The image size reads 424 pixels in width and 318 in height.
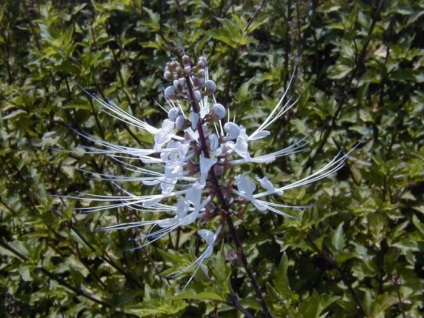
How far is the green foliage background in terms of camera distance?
280 centimetres

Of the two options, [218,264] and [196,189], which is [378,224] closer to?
[218,264]

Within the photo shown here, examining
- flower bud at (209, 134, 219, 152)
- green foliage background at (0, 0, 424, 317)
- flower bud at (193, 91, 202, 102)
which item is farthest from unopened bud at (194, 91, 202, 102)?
green foliage background at (0, 0, 424, 317)

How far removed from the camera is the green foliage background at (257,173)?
2797 mm

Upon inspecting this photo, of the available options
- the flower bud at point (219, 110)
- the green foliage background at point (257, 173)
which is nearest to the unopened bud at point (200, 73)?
the flower bud at point (219, 110)

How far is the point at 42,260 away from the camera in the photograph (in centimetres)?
316

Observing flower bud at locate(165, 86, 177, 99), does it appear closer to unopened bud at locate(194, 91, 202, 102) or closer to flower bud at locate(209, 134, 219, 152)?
unopened bud at locate(194, 91, 202, 102)

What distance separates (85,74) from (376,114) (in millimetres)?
1688

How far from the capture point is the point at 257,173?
10.1ft

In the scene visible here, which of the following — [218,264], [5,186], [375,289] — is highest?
[5,186]

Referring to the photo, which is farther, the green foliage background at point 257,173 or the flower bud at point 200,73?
the green foliage background at point 257,173

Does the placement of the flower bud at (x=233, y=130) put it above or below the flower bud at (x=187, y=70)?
below

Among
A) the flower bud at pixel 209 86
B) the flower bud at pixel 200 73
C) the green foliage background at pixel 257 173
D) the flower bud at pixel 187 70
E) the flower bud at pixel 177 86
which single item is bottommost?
the green foliage background at pixel 257 173

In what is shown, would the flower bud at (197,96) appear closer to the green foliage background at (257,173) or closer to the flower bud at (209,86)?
the flower bud at (209,86)

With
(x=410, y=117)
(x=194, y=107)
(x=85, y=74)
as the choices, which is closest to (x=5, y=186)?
(x=85, y=74)
